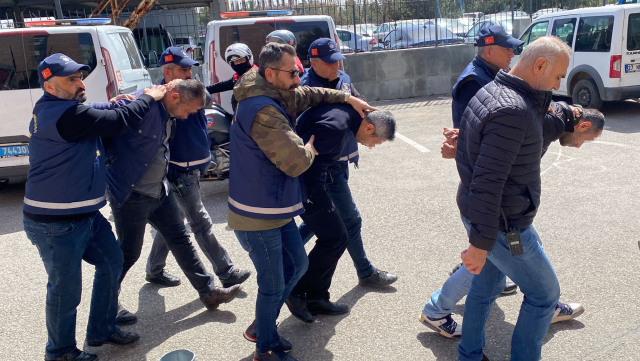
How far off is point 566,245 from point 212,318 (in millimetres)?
2878

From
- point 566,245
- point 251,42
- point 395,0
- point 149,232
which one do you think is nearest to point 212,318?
point 149,232

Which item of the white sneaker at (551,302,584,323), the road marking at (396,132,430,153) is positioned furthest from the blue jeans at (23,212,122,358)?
the road marking at (396,132,430,153)

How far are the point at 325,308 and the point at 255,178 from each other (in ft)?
4.05

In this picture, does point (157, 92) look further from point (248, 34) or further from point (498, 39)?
point (248, 34)

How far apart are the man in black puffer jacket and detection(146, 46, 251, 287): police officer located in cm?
201

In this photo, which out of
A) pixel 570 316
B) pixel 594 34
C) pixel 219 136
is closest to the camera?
pixel 570 316

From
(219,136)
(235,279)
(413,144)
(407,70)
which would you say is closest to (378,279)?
(235,279)

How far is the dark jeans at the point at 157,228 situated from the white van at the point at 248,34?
422cm

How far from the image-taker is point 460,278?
3.39 meters

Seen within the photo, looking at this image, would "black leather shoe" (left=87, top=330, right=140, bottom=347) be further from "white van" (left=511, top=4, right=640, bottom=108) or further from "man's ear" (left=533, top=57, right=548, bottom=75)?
"white van" (left=511, top=4, right=640, bottom=108)

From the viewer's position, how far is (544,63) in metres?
2.55

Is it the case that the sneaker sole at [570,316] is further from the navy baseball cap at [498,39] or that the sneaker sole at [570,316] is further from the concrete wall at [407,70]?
the concrete wall at [407,70]

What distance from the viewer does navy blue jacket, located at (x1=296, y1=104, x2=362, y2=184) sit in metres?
3.16

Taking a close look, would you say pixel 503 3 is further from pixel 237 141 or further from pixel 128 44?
pixel 237 141
